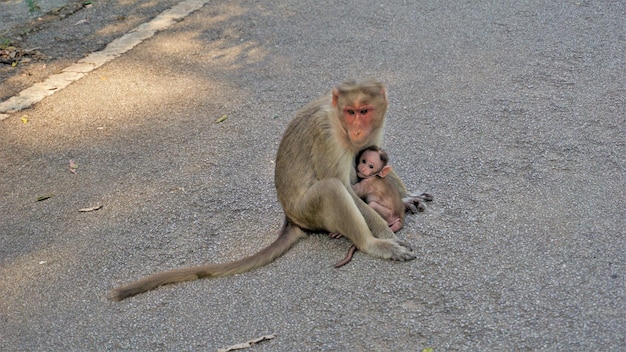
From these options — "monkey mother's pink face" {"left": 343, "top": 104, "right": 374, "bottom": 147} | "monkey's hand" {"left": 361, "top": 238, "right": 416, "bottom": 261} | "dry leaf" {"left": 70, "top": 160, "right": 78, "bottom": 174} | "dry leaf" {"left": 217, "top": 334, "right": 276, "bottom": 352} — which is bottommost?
"dry leaf" {"left": 70, "top": 160, "right": 78, "bottom": 174}

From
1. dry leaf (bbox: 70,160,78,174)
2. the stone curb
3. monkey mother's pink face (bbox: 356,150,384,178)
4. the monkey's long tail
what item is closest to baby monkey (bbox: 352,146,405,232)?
monkey mother's pink face (bbox: 356,150,384,178)

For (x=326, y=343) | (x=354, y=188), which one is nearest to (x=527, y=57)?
(x=354, y=188)

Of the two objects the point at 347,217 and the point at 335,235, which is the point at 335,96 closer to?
the point at 347,217

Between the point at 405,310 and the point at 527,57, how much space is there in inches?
153

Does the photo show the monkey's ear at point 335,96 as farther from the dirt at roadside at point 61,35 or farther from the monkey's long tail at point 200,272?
the dirt at roadside at point 61,35

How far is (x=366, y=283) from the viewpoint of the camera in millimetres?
4207

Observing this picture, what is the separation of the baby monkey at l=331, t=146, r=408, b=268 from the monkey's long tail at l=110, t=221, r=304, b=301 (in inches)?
16.7

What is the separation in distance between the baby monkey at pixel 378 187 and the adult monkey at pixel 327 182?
6 cm

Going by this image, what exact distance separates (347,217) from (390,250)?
295mm

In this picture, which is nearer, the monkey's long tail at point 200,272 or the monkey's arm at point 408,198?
the monkey's long tail at point 200,272

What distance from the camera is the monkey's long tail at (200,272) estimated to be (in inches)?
170

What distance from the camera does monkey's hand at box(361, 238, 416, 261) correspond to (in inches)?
171

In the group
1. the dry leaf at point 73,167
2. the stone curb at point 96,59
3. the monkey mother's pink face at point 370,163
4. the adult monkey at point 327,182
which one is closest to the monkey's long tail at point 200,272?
the adult monkey at point 327,182

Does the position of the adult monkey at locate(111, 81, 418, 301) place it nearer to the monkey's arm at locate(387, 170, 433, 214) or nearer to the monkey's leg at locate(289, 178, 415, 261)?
the monkey's leg at locate(289, 178, 415, 261)
